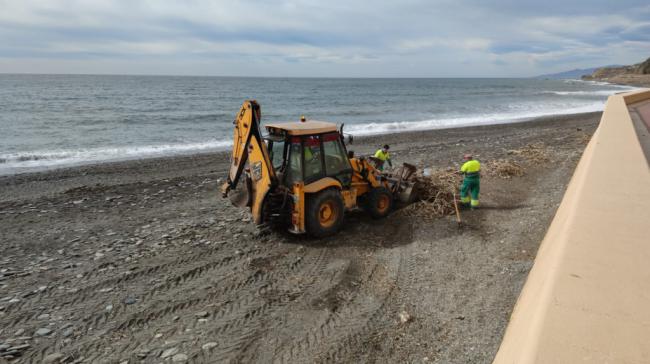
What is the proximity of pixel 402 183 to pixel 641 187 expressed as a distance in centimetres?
492

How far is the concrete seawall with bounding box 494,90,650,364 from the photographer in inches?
75.4

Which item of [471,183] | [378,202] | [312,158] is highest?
[312,158]

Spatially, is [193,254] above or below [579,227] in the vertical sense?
below

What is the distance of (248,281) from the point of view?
5938 mm

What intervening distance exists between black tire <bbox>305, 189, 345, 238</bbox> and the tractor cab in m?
0.33

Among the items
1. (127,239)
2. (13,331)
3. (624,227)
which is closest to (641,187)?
(624,227)

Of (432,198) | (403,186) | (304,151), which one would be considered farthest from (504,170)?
(304,151)

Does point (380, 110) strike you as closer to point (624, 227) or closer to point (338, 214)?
point (338, 214)

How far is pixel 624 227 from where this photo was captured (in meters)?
3.27

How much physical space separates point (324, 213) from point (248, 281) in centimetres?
196

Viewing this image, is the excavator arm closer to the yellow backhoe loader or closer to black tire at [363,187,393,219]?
the yellow backhoe loader

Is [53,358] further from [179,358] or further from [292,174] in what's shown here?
[292,174]

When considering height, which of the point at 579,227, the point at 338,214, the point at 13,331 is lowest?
the point at 13,331

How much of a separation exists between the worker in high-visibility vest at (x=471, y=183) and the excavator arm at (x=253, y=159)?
4.24 meters
